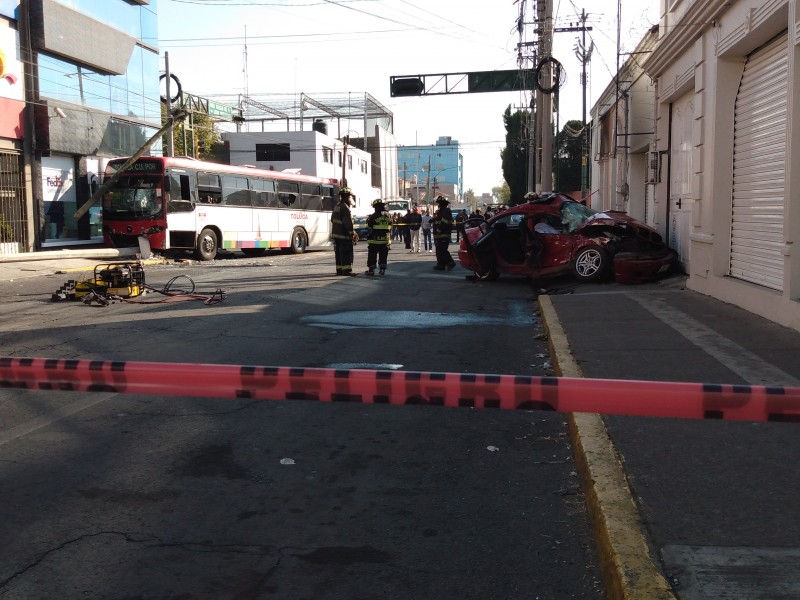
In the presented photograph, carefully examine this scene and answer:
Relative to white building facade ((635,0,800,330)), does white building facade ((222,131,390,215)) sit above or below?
above

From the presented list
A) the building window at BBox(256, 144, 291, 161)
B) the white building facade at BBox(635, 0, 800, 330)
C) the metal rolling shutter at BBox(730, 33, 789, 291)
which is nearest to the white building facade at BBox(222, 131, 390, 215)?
the building window at BBox(256, 144, 291, 161)

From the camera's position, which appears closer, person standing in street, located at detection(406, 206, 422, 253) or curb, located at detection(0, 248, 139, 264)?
curb, located at detection(0, 248, 139, 264)

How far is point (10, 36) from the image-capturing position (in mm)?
22625

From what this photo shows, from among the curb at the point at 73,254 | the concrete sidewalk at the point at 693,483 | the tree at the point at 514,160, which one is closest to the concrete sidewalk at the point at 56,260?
the curb at the point at 73,254

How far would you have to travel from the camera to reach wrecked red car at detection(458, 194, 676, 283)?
14.4 meters

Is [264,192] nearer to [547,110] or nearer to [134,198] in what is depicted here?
[134,198]

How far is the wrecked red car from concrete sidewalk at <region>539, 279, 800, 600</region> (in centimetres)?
659

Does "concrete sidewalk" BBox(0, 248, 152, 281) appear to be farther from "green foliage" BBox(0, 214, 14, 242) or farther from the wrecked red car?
the wrecked red car

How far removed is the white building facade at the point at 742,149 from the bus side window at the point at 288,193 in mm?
17243

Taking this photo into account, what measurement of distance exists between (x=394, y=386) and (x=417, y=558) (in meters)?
1.15

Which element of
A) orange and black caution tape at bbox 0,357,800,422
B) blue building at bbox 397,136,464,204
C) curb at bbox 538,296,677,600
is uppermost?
blue building at bbox 397,136,464,204

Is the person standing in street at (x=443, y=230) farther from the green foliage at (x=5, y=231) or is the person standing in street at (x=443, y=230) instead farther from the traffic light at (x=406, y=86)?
the traffic light at (x=406, y=86)

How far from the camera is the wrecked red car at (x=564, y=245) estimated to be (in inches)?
567

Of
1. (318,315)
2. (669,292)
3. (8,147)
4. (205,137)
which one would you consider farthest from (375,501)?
(205,137)
